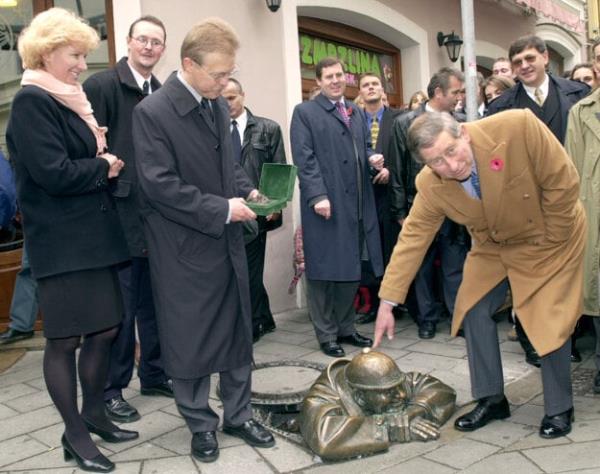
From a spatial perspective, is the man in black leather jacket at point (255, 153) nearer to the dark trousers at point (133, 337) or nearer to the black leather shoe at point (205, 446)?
the dark trousers at point (133, 337)

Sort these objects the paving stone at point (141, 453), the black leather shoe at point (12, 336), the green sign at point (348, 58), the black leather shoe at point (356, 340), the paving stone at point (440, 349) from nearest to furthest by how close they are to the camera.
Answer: the paving stone at point (141, 453)
the paving stone at point (440, 349)
the black leather shoe at point (356, 340)
the black leather shoe at point (12, 336)
the green sign at point (348, 58)

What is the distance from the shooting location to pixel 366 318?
619cm

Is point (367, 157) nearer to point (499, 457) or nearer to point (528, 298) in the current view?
point (528, 298)

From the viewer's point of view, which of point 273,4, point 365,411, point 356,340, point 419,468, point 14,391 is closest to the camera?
point 419,468

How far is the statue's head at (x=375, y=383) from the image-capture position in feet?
11.2

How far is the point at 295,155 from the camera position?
5184 millimetres

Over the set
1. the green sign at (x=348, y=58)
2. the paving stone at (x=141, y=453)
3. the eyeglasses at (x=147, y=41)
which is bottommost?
the paving stone at (x=141, y=453)

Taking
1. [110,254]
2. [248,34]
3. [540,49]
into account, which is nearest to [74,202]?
[110,254]

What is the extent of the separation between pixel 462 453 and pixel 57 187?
224cm

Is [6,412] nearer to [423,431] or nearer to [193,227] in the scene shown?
[193,227]

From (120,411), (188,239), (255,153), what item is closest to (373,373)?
(188,239)

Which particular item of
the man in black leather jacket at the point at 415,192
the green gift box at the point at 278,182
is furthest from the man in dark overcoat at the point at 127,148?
the man in black leather jacket at the point at 415,192

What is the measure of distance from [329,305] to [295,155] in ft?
3.81

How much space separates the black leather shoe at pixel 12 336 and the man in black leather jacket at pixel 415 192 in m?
3.32
